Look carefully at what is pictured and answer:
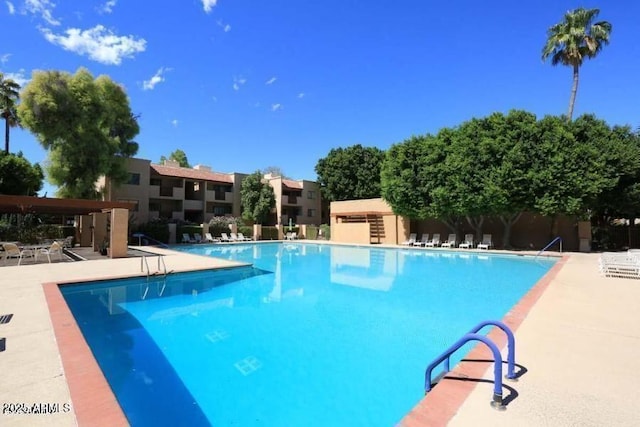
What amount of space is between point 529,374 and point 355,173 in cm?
3481

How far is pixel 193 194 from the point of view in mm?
35562

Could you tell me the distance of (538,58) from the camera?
26.2 m

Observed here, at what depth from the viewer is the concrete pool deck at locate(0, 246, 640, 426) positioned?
296 centimetres

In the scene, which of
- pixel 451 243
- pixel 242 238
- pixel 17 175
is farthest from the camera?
pixel 242 238

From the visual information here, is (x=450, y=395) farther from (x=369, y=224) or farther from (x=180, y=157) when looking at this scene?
(x=180, y=157)

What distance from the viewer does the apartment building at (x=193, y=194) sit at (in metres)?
29.5

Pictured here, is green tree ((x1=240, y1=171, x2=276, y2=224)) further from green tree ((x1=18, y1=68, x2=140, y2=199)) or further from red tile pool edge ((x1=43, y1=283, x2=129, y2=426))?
red tile pool edge ((x1=43, y1=283, x2=129, y2=426))

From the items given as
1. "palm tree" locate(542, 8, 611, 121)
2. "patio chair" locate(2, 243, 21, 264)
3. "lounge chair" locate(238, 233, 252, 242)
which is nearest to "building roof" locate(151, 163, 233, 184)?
"lounge chair" locate(238, 233, 252, 242)

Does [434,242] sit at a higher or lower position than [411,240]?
lower

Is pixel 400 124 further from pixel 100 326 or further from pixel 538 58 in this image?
pixel 100 326

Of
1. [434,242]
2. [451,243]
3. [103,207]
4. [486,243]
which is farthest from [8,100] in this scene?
[486,243]

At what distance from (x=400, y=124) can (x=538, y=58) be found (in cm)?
1123

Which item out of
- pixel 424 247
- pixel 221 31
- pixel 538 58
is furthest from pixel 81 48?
pixel 538 58

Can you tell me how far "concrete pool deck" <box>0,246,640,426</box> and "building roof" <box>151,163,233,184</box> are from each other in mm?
26860
